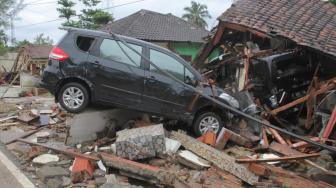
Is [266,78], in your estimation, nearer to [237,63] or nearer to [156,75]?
[237,63]

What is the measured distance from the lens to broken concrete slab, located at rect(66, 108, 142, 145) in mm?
10070

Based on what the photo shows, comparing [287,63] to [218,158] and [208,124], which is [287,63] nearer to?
[208,124]

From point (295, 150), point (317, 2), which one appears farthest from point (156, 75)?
point (317, 2)

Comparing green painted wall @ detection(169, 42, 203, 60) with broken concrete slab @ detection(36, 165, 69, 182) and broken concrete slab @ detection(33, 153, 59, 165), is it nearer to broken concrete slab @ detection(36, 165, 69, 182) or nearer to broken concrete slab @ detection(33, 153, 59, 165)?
broken concrete slab @ detection(33, 153, 59, 165)

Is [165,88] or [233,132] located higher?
[165,88]

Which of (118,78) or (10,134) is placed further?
(10,134)

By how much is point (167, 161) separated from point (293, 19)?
259 inches

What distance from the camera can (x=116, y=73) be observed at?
9.94m

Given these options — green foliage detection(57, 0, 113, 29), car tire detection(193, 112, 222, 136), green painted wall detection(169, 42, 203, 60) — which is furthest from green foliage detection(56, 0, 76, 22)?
car tire detection(193, 112, 222, 136)

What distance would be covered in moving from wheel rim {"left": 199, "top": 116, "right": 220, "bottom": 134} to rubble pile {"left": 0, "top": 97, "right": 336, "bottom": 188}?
12.0 inches

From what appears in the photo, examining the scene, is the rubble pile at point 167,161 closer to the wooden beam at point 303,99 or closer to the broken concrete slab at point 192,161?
the broken concrete slab at point 192,161

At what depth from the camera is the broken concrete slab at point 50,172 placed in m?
7.78

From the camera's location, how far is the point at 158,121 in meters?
11.4

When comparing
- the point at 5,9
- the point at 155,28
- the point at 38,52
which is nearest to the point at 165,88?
the point at 155,28
